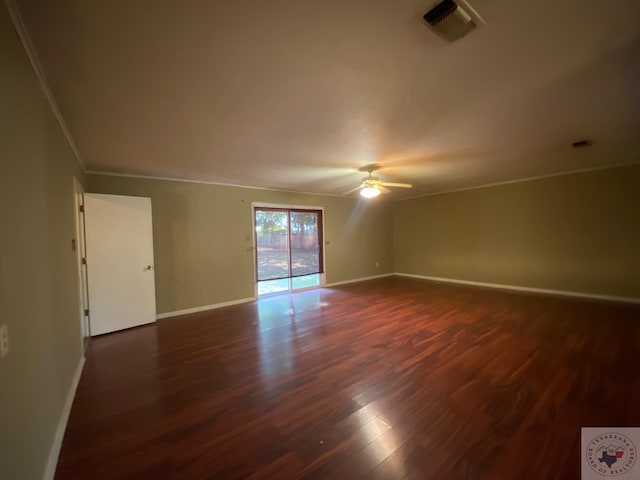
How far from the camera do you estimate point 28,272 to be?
4.51 feet

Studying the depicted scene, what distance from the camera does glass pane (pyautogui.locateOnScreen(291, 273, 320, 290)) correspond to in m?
6.13

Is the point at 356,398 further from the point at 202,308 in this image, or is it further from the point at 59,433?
the point at 202,308

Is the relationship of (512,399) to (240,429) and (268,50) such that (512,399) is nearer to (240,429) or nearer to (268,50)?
(240,429)

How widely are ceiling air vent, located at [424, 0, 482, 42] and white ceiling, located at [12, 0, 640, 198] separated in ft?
0.14

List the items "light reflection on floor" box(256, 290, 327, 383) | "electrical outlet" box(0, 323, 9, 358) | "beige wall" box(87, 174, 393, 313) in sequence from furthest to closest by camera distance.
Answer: "beige wall" box(87, 174, 393, 313) → "light reflection on floor" box(256, 290, 327, 383) → "electrical outlet" box(0, 323, 9, 358)

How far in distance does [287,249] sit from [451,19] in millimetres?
5060

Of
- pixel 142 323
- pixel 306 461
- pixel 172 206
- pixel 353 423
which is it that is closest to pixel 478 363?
pixel 353 423

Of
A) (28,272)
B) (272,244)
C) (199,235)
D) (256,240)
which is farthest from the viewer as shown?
(272,244)

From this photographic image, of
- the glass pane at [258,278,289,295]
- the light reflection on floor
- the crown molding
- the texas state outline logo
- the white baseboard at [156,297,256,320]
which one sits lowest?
the texas state outline logo

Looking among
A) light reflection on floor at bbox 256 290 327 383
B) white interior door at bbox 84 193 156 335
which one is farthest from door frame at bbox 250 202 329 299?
white interior door at bbox 84 193 156 335

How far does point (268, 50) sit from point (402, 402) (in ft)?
8.53

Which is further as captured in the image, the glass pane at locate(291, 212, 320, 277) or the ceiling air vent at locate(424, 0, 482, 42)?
the glass pane at locate(291, 212, 320, 277)

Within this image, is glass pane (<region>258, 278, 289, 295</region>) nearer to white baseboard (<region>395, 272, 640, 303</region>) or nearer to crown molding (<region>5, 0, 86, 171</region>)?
white baseboard (<region>395, 272, 640, 303</region>)

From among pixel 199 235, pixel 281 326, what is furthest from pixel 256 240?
pixel 281 326
